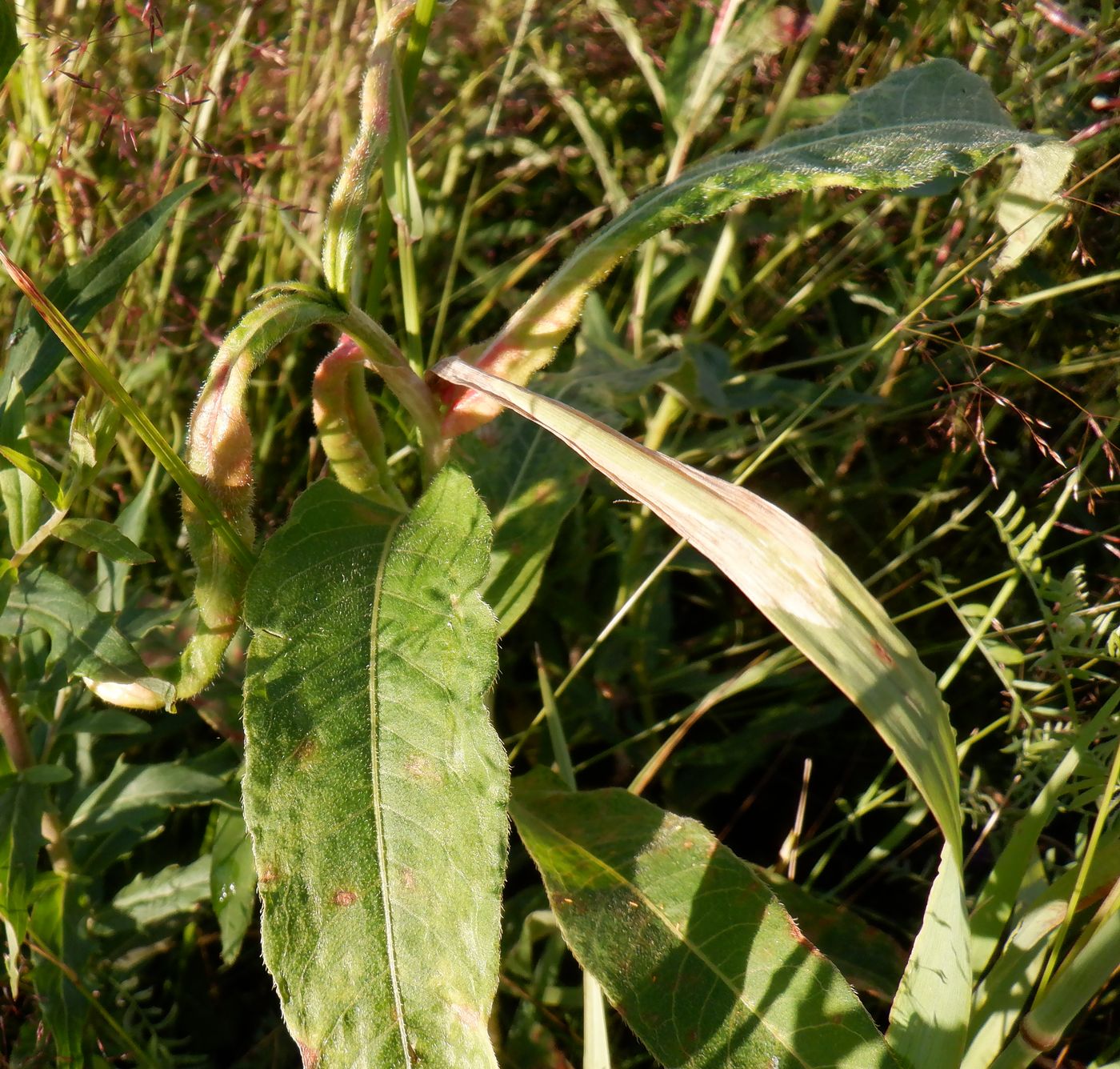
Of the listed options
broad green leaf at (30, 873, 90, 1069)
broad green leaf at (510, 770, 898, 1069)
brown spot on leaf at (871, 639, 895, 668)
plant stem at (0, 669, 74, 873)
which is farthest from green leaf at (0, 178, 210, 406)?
brown spot on leaf at (871, 639, 895, 668)

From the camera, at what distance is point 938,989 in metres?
0.94

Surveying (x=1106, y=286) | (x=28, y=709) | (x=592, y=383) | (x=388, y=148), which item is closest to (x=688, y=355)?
(x=592, y=383)

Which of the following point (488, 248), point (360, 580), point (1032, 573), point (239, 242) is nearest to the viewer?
point (360, 580)

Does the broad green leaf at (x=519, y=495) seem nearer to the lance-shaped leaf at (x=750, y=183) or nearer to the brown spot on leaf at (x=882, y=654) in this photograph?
the lance-shaped leaf at (x=750, y=183)

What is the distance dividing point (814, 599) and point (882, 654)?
0.08 meters

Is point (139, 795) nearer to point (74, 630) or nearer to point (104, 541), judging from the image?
point (74, 630)

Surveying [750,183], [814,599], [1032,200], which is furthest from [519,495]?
[1032,200]

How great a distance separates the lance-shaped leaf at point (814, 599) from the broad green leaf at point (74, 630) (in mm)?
463

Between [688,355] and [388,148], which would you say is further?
[688,355]

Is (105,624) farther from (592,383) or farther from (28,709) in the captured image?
(592,383)

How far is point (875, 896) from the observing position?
1562mm

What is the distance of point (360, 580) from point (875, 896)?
0.99 metres

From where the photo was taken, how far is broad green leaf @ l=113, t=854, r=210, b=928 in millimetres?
1255

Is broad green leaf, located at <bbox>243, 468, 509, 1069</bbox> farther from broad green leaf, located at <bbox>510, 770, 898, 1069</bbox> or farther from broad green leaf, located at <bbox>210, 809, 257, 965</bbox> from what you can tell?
broad green leaf, located at <bbox>210, 809, 257, 965</bbox>
